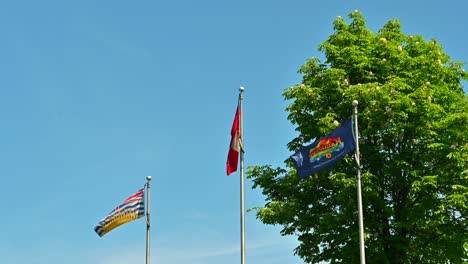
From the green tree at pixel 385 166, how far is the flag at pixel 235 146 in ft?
19.2

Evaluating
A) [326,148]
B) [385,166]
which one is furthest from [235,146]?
[385,166]

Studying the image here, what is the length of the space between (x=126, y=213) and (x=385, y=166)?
13090mm

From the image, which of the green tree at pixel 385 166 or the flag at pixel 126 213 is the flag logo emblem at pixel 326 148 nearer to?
the green tree at pixel 385 166

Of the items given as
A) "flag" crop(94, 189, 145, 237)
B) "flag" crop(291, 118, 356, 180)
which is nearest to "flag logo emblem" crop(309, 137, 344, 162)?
"flag" crop(291, 118, 356, 180)

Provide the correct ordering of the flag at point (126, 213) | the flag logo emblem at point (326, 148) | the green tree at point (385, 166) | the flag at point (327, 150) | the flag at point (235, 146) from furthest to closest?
the flag at point (126, 213)
the green tree at point (385, 166)
the flag at point (235, 146)
the flag logo emblem at point (326, 148)
the flag at point (327, 150)

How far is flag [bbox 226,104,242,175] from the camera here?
30.0 meters

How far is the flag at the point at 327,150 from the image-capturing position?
2728cm

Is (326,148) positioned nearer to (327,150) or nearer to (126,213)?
(327,150)

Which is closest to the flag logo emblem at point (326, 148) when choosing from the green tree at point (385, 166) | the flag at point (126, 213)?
the green tree at point (385, 166)

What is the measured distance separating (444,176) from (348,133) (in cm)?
916

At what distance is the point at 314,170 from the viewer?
2772 centimetres

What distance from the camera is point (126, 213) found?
125 ft

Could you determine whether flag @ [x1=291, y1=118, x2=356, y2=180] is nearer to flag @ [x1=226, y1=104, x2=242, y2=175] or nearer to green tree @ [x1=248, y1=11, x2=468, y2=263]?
flag @ [x1=226, y1=104, x2=242, y2=175]

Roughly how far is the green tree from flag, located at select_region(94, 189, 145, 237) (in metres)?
6.02
